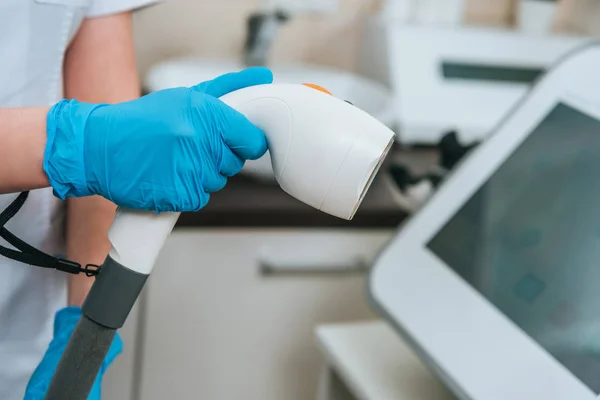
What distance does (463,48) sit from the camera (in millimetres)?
1528

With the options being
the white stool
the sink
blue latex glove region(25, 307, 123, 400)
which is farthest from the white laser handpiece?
the sink

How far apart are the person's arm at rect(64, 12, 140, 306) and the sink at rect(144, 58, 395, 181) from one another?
438 millimetres

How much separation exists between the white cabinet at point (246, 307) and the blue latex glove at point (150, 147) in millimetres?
607

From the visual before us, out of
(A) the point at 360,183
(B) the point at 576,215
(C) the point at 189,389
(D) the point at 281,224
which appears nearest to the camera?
(A) the point at 360,183

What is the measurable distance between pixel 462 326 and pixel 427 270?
102 mm

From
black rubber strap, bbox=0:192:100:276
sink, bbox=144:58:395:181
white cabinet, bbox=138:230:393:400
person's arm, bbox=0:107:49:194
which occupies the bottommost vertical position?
white cabinet, bbox=138:230:393:400

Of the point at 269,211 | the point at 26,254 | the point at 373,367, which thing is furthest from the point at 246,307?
the point at 26,254

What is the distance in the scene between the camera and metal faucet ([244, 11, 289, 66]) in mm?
1458

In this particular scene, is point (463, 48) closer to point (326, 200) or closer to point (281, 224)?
point (281, 224)

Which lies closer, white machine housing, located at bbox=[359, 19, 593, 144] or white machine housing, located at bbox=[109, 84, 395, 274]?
white machine housing, located at bbox=[109, 84, 395, 274]

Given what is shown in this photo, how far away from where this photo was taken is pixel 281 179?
593 mm

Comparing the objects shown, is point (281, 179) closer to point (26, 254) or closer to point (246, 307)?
point (26, 254)

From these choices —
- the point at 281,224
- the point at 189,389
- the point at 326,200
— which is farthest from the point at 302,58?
the point at 326,200

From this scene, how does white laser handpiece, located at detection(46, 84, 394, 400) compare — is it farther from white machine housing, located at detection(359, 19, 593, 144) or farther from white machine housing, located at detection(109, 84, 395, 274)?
white machine housing, located at detection(359, 19, 593, 144)
